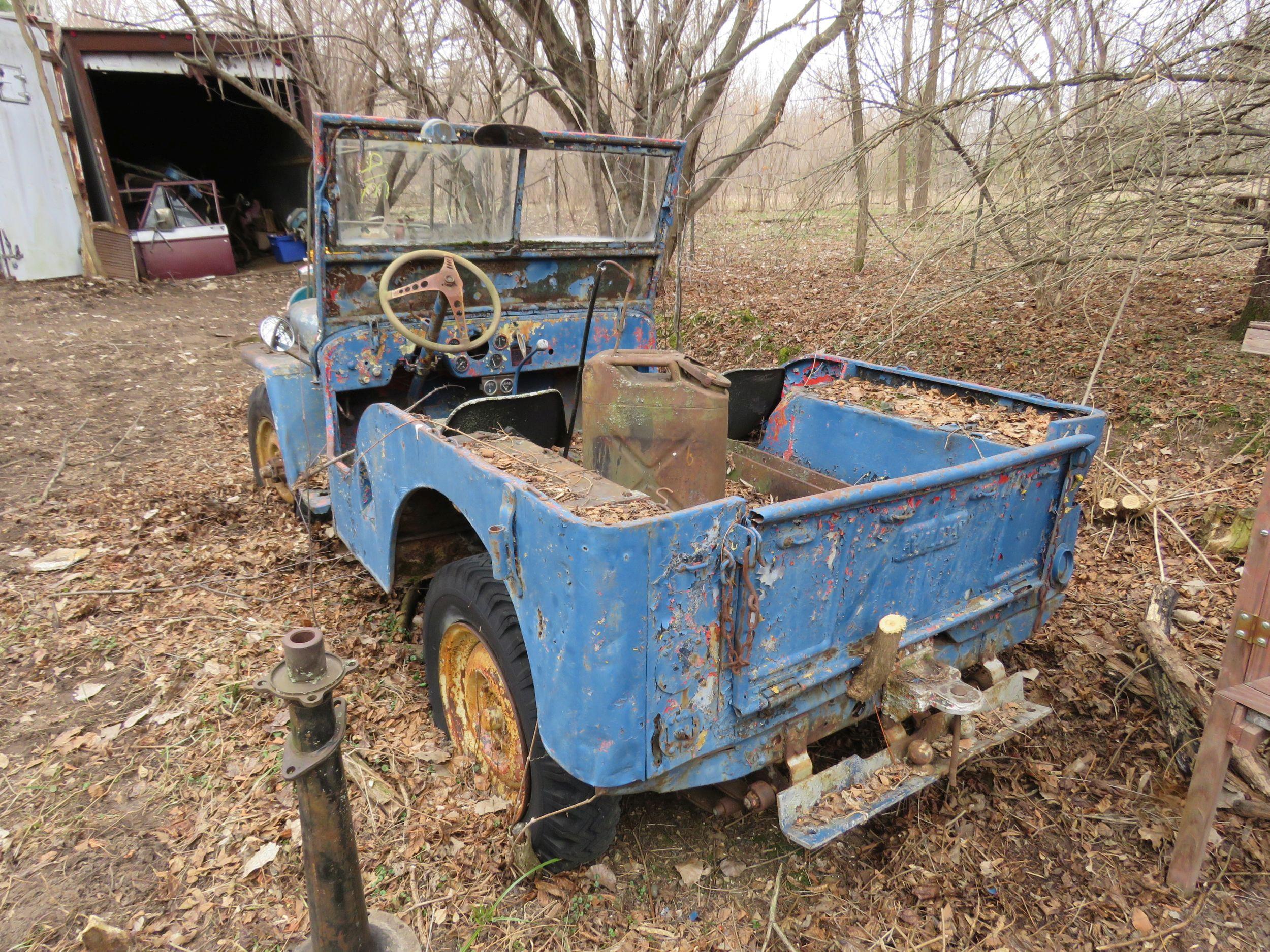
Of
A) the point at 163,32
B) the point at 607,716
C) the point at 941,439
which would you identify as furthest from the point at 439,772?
the point at 163,32

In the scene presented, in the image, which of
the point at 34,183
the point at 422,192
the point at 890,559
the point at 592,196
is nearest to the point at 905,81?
the point at 592,196

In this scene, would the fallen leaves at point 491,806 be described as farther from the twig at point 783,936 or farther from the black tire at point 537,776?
the twig at point 783,936

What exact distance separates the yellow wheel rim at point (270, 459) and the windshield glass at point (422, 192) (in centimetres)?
207

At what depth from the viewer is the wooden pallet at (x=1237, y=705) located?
2346 mm

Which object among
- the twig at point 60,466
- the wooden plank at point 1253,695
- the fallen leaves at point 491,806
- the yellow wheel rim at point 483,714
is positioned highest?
the wooden plank at point 1253,695

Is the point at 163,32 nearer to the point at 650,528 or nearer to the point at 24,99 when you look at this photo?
the point at 24,99

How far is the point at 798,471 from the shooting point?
3213 millimetres

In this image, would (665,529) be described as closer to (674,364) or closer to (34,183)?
(674,364)

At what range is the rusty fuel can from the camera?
2.73 meters

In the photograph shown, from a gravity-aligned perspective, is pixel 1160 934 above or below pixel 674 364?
below

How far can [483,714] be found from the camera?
2.68 meters

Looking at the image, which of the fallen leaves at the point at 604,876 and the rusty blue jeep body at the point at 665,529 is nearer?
the rusty blue jeep body at the point at 665,529

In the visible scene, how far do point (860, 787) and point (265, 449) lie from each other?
14.7ft

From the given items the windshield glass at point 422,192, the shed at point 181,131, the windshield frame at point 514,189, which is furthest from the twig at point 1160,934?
the shed at point 181,131
